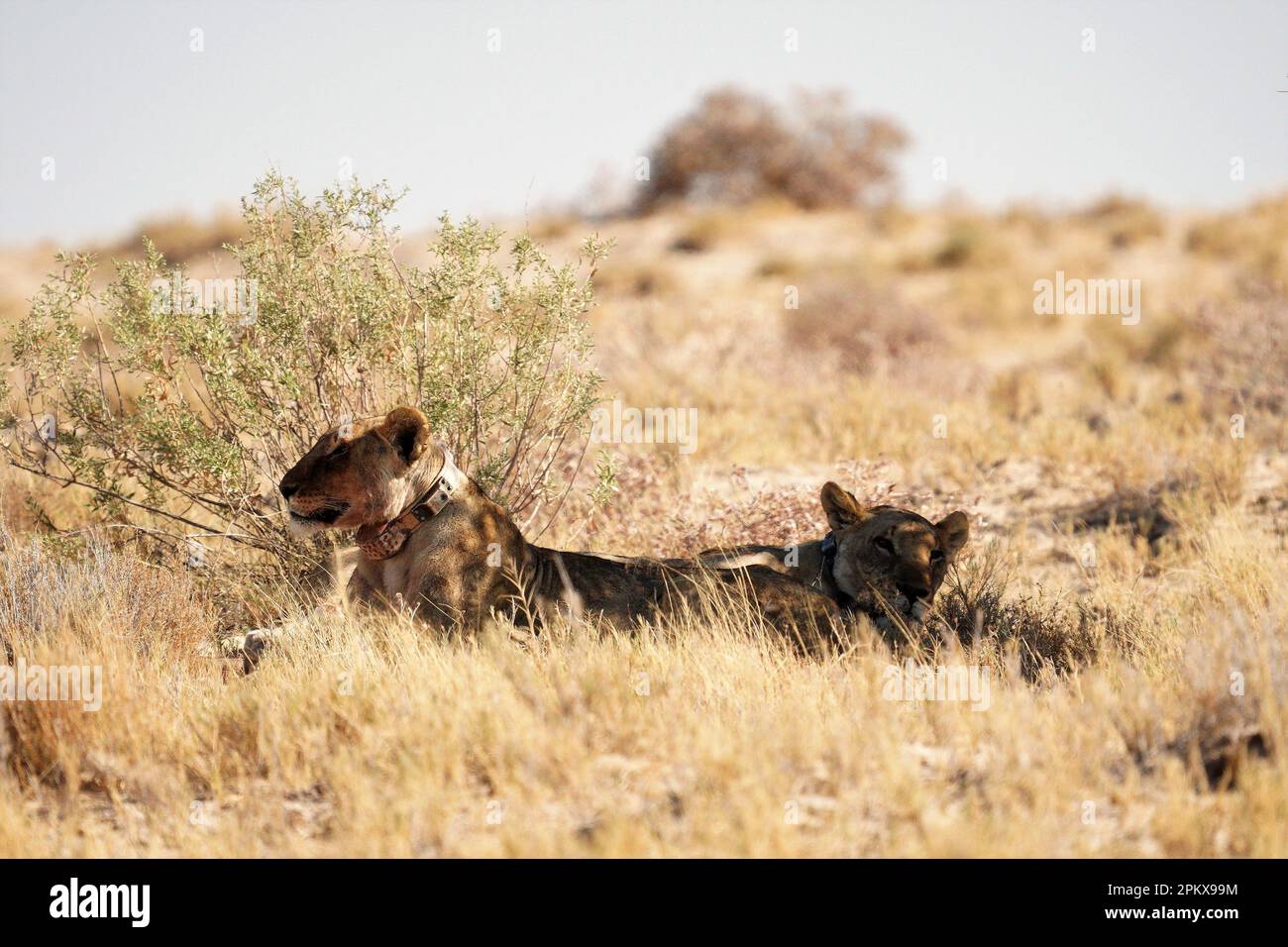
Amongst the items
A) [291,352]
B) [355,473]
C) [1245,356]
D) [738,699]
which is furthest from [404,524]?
[1245,356]

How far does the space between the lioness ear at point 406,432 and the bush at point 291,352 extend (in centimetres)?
116

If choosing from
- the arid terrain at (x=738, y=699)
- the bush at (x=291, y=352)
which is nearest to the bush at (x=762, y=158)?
the arid terrain at (x=738, y=699)

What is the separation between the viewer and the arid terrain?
4367 millimetres

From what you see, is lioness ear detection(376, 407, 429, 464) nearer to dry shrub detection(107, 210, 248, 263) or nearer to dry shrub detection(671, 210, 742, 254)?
dry shrub detection(671, 210, 742, 254)

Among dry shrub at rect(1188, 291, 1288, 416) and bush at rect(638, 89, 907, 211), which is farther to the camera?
bush at rect(638, 89, 907, 211)

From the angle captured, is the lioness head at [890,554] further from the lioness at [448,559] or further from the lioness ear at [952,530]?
the lioness at [448,559]

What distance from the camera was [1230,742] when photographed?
4.83m

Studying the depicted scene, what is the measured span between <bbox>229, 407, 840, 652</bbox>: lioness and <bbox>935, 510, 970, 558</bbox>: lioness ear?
811 millimetres

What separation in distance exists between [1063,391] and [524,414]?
932 centimetres

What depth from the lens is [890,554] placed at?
6.84 m

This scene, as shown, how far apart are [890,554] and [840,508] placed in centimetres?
45

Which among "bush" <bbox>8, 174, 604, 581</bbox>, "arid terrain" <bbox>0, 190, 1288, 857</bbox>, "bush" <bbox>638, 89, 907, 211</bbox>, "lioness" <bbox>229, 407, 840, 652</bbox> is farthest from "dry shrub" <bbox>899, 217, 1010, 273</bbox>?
"lioness" <bbox>229, 407, 840, 652</bbox>
